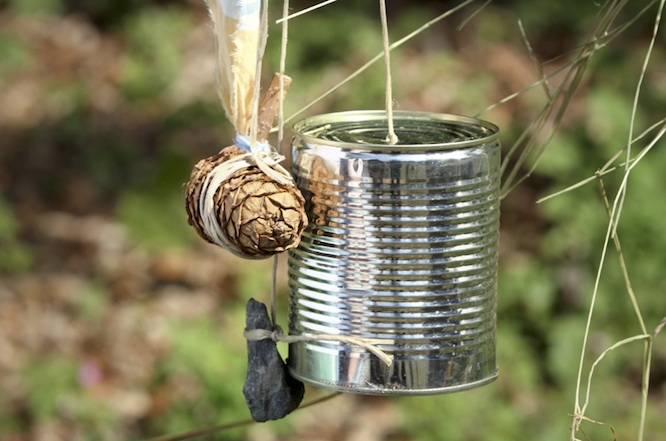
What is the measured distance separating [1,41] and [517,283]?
3025 mm

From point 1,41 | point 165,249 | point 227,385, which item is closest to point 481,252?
point 227,385

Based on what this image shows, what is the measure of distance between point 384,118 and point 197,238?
9.37 ft

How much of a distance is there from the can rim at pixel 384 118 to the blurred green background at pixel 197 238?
1.20 metres

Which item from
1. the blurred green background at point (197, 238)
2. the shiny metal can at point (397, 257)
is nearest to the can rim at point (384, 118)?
the shiny metal can at point (397, 257)

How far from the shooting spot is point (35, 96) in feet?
16.3

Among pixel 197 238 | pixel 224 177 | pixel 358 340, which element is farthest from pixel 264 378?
pixel 197 238

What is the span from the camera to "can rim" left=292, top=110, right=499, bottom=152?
1.19m

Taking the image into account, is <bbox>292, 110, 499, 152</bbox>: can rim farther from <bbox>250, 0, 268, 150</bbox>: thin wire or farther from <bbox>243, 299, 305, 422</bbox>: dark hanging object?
<bbox>243, 299, 305, 422</bbox>: dark hanging object

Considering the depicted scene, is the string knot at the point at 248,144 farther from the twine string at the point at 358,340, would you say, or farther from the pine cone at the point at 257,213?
the twine string at the point at 358,340

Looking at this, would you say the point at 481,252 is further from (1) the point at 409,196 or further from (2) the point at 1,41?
(2) the point at 1,41

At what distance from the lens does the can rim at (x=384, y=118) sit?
46.8 inches

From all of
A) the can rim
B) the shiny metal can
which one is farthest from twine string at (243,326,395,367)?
the can rim

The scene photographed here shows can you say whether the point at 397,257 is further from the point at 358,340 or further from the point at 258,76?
the point at 258,76

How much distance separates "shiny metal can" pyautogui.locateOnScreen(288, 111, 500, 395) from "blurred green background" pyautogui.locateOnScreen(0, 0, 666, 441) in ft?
4.43
